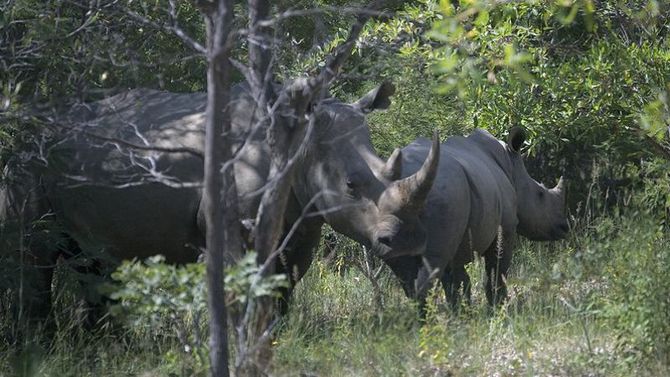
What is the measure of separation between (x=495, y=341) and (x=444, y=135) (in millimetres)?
5207

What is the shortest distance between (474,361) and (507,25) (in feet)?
12.1

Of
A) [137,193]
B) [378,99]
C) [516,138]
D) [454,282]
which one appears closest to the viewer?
[378,99]

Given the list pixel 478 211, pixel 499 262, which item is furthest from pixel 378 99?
pixel 499 262

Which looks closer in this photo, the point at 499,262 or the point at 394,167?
the point at 394,167

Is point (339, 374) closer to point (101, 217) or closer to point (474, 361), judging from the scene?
point (474, 361)

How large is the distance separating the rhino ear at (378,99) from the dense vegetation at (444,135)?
0.38 metres

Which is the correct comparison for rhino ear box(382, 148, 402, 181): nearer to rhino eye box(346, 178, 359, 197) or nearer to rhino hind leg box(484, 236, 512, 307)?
rhino eye box(346, 178, 359, 197)

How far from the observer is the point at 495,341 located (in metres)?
7.40

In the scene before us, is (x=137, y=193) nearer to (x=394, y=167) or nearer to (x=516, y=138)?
(x=394, y=167)

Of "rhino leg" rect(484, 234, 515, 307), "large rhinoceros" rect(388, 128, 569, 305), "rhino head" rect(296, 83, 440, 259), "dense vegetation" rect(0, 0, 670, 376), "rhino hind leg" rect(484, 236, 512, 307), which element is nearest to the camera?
"dense vegetation" rect(0, 0, 670, 376)

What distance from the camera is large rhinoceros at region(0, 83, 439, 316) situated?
323 inches

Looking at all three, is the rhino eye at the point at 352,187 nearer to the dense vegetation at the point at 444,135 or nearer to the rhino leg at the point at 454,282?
the dense vegetation at the point at 444,135

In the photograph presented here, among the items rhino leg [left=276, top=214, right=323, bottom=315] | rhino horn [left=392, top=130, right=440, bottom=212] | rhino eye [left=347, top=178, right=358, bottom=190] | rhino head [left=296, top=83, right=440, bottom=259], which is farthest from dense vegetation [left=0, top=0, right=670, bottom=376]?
rhino eye [left=347, top=178, right=358, bottom=190]

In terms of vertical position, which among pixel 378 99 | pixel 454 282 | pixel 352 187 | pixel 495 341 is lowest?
pixel 495 341
